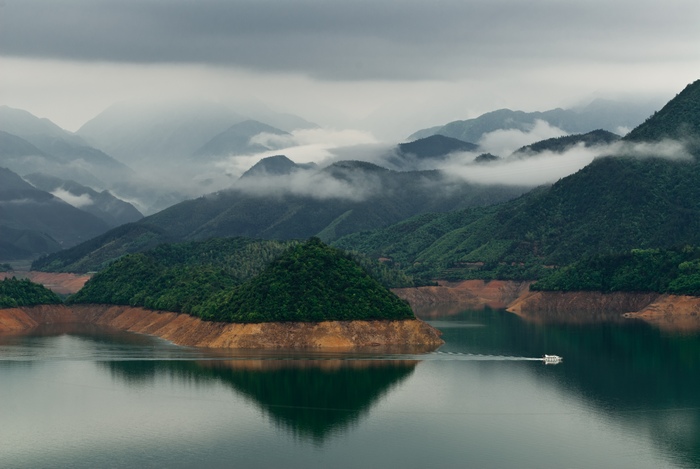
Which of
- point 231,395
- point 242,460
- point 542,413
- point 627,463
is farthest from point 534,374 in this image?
point 242,460

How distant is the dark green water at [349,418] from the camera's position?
12938 cm

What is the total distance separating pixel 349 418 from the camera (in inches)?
6073

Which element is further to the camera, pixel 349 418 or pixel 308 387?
pixel 308 387

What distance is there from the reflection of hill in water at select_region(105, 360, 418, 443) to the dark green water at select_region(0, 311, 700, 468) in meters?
0.30

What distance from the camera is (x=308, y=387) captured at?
589ft

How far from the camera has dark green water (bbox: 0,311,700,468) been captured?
129375mm

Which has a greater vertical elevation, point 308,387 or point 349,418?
point 308,387

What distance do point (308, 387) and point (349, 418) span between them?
25988 mm

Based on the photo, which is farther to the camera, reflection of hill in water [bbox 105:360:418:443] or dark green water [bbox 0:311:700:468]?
reflection of hill in water [bbox 105:360:418:443]

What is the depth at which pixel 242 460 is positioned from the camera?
5007 inches

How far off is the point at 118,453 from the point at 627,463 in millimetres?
58483

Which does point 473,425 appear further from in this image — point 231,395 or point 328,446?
point 231,395

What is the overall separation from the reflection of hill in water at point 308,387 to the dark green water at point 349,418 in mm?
296

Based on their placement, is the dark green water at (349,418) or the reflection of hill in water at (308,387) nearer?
the dark green water at (349,418)
